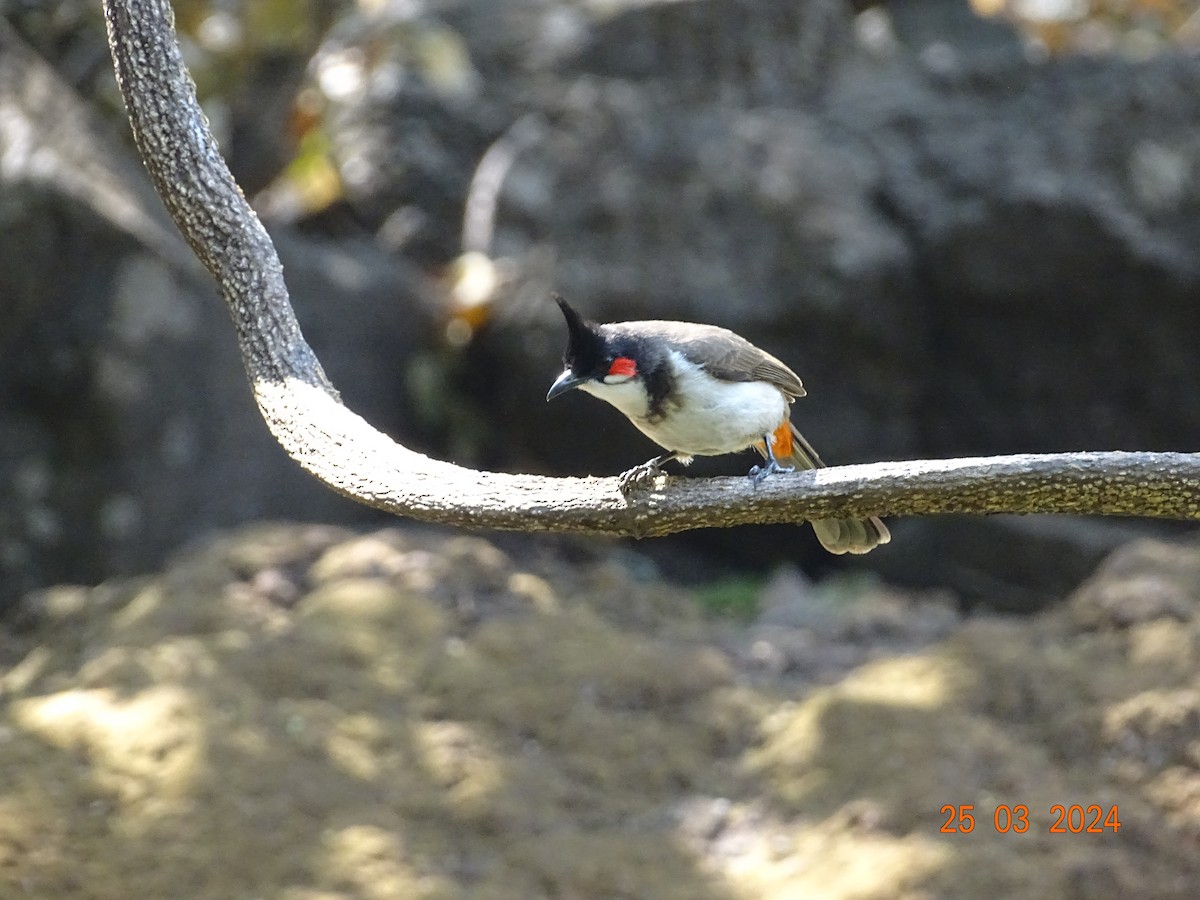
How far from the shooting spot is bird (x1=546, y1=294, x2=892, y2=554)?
3314mm

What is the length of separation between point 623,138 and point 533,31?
1849 mm

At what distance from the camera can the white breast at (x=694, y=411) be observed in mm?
3367

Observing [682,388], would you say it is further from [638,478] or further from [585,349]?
Answer: [638,478]

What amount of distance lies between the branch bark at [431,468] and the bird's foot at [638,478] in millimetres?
27

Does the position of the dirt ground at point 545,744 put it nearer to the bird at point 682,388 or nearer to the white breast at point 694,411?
the bird at point 682,388

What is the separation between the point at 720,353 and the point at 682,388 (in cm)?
25

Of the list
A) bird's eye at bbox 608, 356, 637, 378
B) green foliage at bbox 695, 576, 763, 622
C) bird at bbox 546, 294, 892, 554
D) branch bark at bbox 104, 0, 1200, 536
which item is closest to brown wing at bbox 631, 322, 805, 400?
bird at bbox 546, 294, 892, 554

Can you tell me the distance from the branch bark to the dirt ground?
154cm

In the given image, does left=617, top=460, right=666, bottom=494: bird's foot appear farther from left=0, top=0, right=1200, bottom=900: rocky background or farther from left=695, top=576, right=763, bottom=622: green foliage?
left=695, top=576, right=763, bottom=622: green foliage

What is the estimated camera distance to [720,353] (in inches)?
142

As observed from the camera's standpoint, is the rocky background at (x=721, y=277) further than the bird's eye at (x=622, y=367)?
Yes

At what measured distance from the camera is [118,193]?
238 inches
